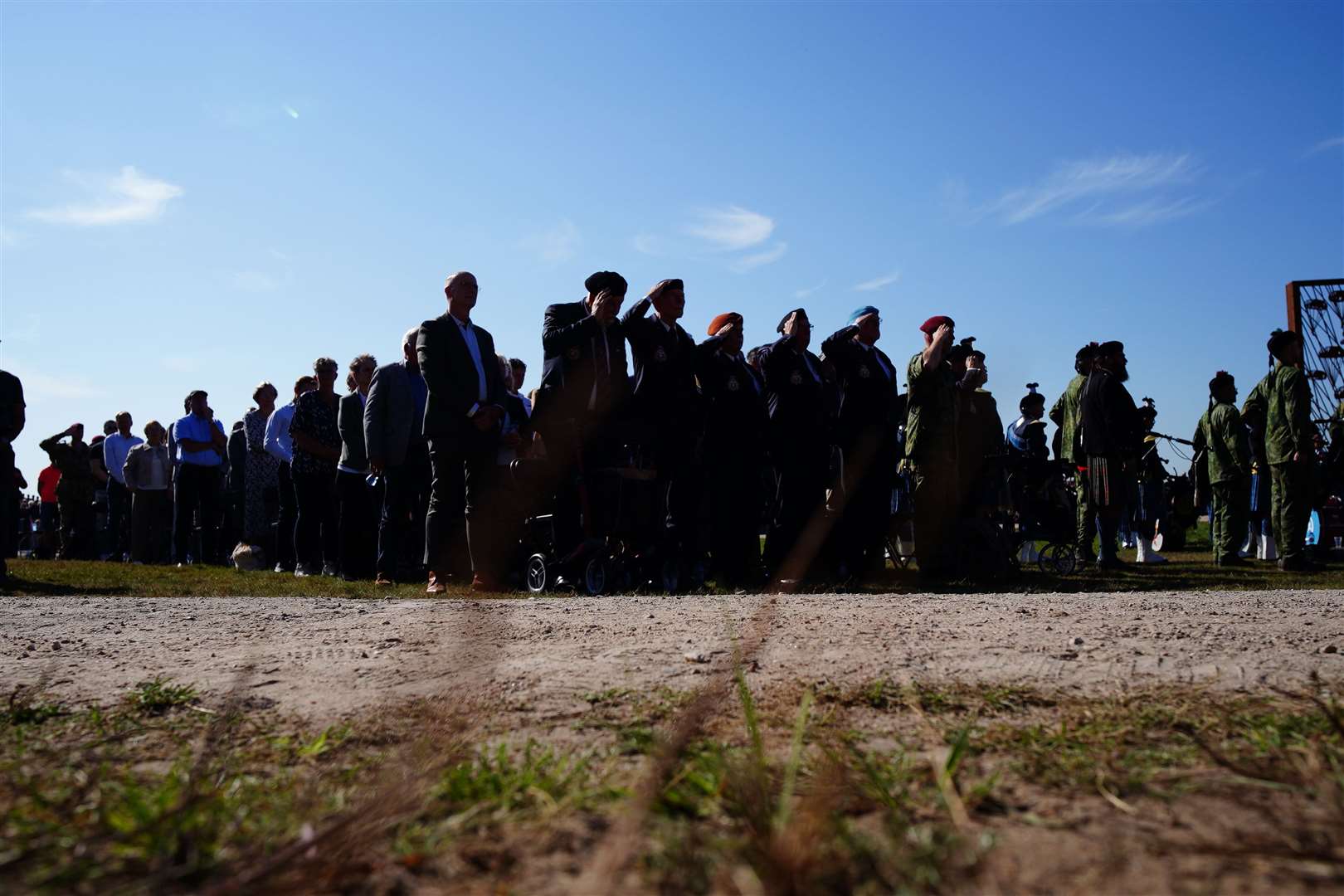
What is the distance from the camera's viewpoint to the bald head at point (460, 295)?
809 cm

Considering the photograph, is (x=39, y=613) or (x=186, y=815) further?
(x=39, y=613)

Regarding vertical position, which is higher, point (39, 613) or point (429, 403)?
point (429, 403)

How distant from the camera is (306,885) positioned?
155cm

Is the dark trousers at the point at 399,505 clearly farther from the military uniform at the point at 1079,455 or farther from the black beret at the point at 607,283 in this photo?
the military uniform at the point at 1079,455

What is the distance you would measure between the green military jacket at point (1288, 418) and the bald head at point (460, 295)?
6.81 m

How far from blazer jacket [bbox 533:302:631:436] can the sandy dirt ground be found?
223 centimetres

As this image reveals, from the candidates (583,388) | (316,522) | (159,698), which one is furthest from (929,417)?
(159,698)

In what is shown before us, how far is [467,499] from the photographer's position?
802cm

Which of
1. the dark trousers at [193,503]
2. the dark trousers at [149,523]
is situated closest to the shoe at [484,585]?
the dark trousers at [193,503]

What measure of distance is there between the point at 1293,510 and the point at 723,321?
5.11 m

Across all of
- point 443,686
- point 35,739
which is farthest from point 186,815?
point 443,686

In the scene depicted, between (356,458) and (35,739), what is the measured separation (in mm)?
7501

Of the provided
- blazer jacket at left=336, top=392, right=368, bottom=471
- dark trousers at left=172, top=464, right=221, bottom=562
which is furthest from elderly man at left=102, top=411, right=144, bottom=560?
blazer jacket at left=336, top=392, right=368, bottom=471

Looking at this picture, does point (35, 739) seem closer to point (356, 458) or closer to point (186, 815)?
point (186, 815)
